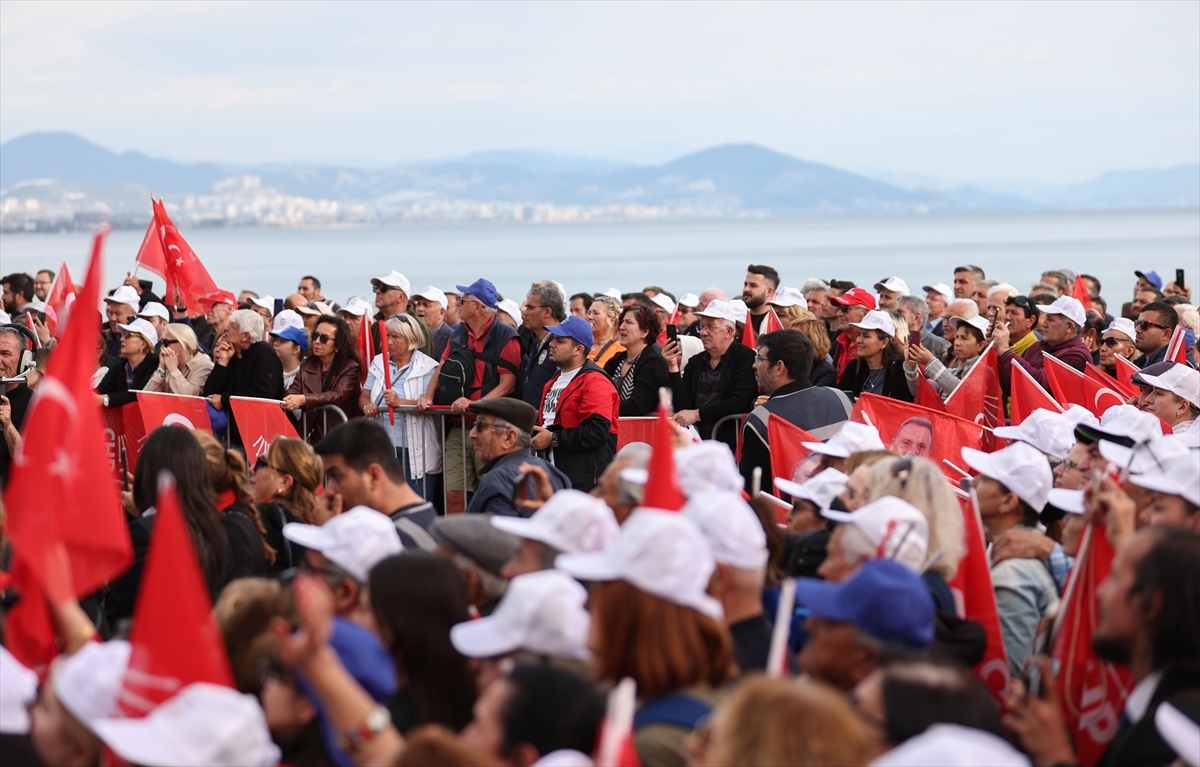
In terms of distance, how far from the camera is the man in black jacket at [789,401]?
898cm

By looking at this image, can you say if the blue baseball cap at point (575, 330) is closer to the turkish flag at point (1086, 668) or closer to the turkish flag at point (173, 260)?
the turkish flag at point (1086, 668)

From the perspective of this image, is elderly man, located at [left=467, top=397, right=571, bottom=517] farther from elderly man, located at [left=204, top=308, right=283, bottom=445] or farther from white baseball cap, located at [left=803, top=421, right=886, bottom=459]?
elderly man, located at [left=204, top=308, right=283, bottom=445]

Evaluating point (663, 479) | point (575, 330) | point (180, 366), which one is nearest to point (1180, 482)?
point (663, 479)

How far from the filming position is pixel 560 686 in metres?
3.50

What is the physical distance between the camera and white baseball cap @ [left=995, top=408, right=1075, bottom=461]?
7062mm

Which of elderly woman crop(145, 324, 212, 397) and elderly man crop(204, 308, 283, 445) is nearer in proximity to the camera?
elderly man crop(204, 308, 283, 445)

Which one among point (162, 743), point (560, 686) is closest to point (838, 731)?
point (560, 686)

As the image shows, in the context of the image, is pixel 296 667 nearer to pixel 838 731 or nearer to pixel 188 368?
pixel 838 731

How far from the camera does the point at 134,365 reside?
12289 mm

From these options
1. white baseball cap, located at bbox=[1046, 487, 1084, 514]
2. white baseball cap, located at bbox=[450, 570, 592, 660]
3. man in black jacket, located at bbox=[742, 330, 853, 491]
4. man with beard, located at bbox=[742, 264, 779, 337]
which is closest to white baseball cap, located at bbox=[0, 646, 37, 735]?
white baseball cap, located at bbox=[450, 570, 592, 660]

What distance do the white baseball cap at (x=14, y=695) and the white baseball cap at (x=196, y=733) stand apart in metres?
0.70

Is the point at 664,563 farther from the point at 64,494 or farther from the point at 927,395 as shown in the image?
the point at 927,395

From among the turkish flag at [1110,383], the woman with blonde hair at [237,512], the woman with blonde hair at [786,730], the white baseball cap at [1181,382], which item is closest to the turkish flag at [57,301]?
the woman with blonde hair at [237,512]

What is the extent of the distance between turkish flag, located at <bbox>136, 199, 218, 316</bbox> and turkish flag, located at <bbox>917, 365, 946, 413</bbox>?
8.38m
